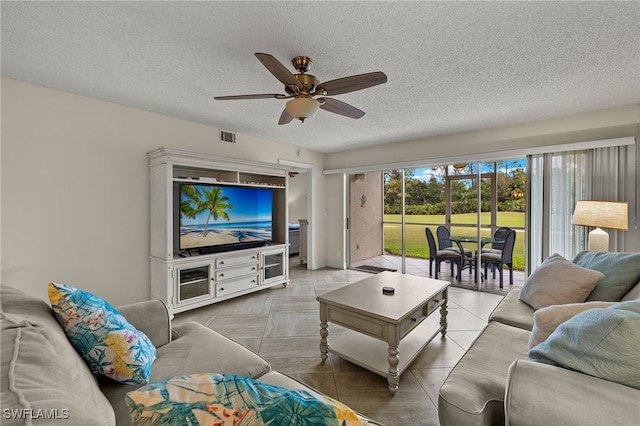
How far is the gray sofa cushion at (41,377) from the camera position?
0.53m

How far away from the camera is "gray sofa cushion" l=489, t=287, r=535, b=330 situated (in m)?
1.85

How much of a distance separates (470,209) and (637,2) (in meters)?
3.05

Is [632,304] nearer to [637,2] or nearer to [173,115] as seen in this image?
[637,2]

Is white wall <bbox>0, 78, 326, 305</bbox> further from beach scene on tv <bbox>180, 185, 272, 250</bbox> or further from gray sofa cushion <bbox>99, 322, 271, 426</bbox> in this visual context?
gray sofa cushion <bbox>99, 322, 271, 426</bbox>

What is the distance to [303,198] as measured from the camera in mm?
8398

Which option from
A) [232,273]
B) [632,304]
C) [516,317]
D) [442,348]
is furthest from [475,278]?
[232,273]

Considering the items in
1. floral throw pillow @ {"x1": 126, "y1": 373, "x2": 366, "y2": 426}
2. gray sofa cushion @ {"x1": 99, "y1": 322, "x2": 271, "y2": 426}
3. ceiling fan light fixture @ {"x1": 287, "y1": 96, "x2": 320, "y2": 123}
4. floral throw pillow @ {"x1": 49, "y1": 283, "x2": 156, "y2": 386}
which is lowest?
gray sofa cushion @ {"x1": 99, "y1": 322, "x2": 271, "y2": 426}

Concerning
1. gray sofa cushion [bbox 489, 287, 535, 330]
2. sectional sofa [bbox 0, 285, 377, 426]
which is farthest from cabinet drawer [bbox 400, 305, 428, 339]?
sectional sofa [bbox 0, 285, 377, 426]

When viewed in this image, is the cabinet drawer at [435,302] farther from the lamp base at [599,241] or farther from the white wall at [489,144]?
the white wall at [489,144]

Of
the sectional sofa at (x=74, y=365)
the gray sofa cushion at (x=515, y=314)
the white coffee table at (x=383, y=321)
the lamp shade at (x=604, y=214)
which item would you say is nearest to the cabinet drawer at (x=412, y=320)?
the white coffee table at (x=383, y=321)

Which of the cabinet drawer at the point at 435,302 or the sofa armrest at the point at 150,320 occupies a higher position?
the sofa armrest at the point at 150,320

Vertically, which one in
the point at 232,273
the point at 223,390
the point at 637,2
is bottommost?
the point at 232,273

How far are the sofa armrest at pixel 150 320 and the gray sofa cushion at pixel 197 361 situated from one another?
0.07 m

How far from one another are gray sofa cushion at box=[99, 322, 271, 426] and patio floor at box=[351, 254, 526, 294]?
3.93 meters
